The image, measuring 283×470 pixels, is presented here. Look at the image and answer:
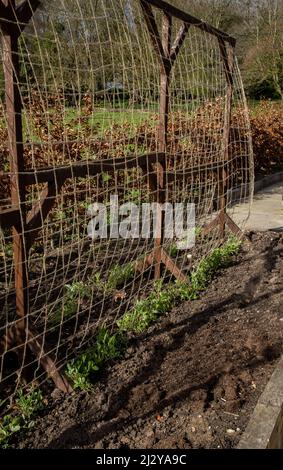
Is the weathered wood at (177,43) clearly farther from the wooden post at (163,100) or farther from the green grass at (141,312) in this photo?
the green grass at (141,312)

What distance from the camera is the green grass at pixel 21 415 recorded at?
239 centimetres

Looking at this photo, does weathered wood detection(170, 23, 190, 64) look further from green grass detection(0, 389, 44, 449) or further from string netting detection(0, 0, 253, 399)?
green grass detection(0, 389, 44, 449)

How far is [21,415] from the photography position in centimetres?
254

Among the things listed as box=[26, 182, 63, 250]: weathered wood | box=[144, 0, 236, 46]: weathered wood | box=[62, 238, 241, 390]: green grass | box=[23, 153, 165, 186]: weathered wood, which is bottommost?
box=[62, 238, 241, 390]: green grass

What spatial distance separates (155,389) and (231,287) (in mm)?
1733

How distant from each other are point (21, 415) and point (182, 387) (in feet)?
2.88

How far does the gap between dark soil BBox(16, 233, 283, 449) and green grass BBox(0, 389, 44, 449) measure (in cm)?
6

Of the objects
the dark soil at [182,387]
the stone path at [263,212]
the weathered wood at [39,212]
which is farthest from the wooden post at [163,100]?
the stone path at [263,212]

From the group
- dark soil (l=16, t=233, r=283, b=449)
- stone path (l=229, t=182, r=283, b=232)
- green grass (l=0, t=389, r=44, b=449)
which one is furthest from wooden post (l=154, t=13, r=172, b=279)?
stone path (l=229, t=182, r=283, b=232)

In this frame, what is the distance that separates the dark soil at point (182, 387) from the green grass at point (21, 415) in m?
0.06

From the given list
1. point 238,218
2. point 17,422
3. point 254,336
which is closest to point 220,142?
point 238,218

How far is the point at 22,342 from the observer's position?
268 cm

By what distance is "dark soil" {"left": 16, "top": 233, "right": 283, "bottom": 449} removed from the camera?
243 cm
